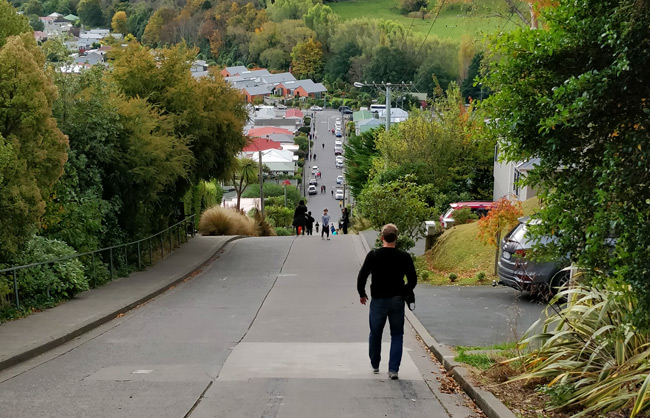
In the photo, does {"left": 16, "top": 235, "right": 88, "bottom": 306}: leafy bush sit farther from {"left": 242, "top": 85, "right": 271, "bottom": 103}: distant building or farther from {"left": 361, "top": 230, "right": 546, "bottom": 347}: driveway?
{"left": 242, "top": 85, "right": 271, "bottom": 103}: distant building

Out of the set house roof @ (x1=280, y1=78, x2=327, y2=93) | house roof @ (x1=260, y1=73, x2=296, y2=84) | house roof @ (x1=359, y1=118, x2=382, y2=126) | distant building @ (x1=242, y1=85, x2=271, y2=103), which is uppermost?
house roof @ (x1=260, y1=73, x2=296, y2=84)

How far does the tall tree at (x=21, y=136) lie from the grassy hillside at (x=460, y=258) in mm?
9941

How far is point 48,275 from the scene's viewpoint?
15672 mm

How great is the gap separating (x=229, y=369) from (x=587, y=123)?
5.57 metres

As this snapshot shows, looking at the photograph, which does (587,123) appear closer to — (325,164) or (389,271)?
(389,271)

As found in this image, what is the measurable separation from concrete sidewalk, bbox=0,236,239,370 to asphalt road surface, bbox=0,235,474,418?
25 centimetres

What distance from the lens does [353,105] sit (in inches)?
6152

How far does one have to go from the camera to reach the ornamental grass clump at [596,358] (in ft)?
23.0

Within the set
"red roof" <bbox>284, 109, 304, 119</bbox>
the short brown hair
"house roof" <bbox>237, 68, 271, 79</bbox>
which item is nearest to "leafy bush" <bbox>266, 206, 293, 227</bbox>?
the short brown hair

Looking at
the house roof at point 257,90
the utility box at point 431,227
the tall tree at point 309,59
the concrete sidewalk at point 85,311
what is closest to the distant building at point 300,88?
the house roof at point 257,90

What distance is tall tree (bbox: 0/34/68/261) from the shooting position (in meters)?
13.8

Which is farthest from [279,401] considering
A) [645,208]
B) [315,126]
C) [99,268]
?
[315,126]

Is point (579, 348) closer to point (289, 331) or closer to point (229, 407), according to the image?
point (229, 407)

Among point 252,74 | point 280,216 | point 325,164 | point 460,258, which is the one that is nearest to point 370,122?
point 325,164
